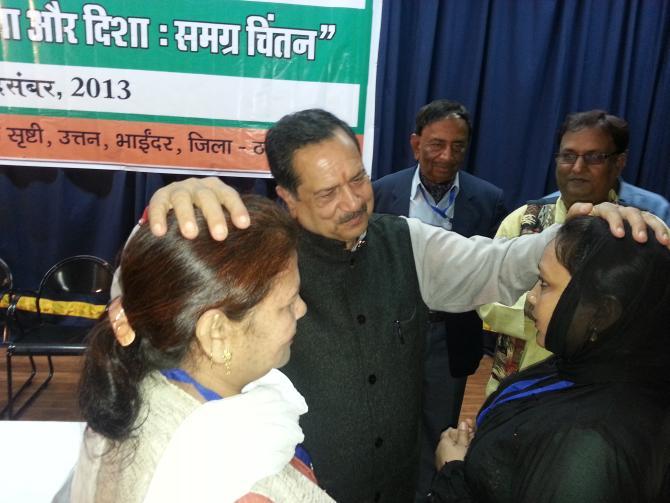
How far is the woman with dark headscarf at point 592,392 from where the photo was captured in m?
0.85

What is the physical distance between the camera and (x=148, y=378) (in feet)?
2.60

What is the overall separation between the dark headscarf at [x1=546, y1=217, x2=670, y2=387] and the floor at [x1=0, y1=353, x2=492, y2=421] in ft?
7.15

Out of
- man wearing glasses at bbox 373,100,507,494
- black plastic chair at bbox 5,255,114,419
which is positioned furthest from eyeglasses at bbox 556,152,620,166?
black plastic chair at bbox 5,255,114,419

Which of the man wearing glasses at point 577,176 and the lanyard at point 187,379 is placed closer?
the lanyard at point 187,379

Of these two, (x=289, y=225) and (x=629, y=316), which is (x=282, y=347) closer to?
(x=289, y=225)

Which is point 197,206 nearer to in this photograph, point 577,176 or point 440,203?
point 577,176

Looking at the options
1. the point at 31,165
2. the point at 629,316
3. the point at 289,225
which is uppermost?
the point at 289,225

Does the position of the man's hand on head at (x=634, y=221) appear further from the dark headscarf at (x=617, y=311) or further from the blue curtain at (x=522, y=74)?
the blue curtain at (x=522, y=74)

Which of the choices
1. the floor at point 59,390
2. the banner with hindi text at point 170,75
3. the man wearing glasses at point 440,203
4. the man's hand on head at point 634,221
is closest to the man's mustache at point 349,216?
the man's hand on head at point 634,221

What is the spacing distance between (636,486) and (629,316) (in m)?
0.29

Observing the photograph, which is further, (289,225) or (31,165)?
(31,165)

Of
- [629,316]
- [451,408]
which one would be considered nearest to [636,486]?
[629,316]

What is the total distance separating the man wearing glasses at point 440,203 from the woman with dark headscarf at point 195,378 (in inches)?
64.9

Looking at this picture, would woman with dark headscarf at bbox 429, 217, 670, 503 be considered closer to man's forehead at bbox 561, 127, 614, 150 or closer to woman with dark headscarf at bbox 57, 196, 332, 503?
woman with dark headscarf at bbox 57, 196, 332, 503
